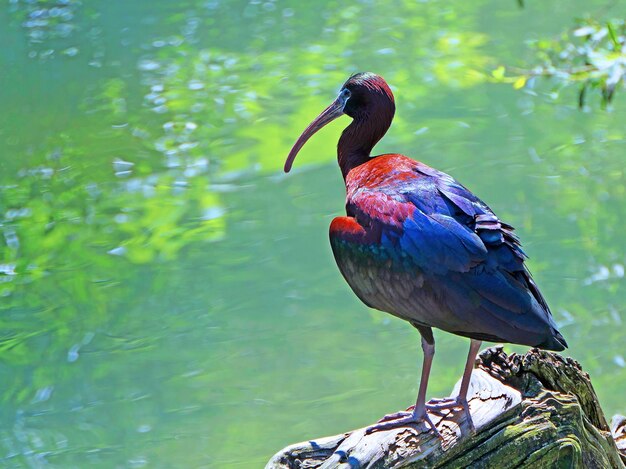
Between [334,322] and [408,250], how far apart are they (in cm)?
350

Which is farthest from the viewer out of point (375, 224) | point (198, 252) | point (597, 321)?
point (198, 252)

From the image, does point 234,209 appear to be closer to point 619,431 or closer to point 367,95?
point 367,95

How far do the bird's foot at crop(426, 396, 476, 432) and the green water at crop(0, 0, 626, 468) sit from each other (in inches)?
93.3

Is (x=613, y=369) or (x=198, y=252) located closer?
(x=613, y=369)

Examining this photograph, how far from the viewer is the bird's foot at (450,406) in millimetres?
3928

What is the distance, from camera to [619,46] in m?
5.54

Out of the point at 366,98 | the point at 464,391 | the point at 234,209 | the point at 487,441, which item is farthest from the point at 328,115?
the point at 234,209

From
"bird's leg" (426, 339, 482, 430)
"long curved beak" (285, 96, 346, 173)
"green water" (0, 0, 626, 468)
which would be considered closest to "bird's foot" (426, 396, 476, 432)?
"bird's leg" (426, 339, 482, 430)

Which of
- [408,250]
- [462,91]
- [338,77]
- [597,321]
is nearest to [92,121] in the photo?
[338,77]

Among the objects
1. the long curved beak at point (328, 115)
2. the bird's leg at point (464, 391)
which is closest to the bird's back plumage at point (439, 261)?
the bird's leg at point (464, 391)

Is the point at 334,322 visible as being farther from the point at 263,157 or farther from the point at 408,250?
the point at 408,250

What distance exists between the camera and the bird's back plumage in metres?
3.80

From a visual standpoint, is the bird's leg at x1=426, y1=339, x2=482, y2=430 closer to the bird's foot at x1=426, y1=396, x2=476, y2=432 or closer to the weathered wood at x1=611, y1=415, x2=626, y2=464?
the bird's foot at x1=426, y1=396, x2=476, y2=432

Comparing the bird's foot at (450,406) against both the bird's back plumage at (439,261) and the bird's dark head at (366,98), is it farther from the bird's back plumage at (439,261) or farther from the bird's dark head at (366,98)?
the bird's dark head at (366,98)
